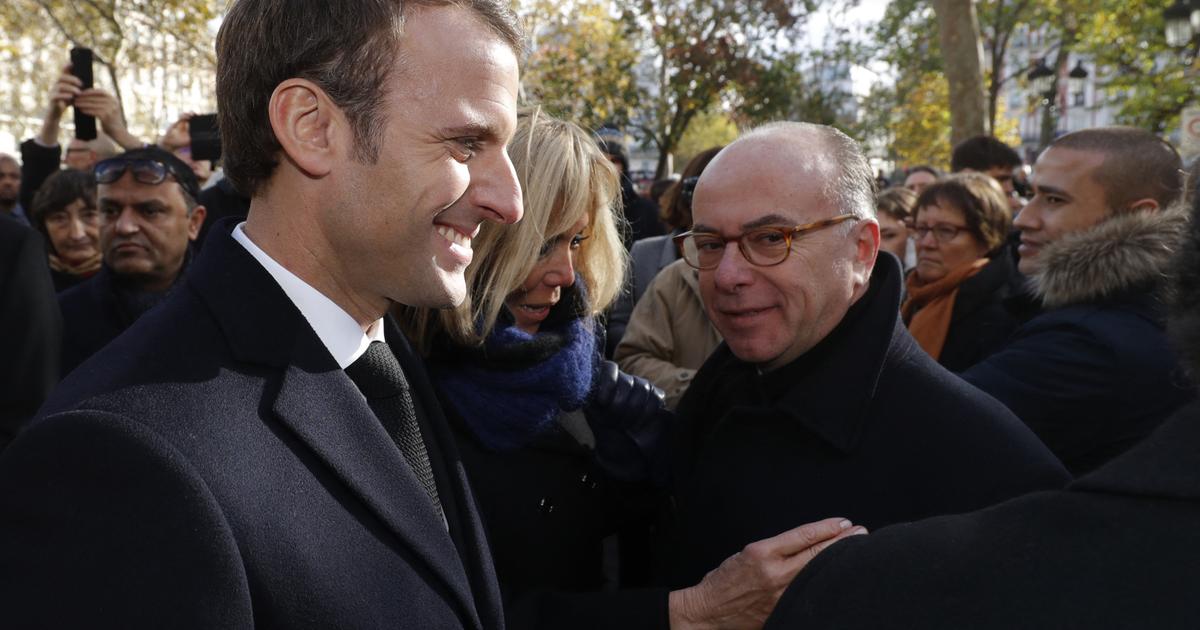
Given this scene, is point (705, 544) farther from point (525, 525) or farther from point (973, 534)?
point (973, 534)

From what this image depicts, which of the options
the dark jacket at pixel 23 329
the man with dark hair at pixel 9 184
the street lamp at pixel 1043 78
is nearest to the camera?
the dark jacket at pixel 23 329

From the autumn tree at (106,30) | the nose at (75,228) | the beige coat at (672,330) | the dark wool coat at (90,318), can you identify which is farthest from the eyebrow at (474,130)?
the autumn tree at (106,30)

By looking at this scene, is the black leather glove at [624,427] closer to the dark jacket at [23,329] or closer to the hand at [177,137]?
the dark jacket at [23,329]

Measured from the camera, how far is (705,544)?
2428 mm

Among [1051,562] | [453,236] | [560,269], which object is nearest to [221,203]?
[560,269]

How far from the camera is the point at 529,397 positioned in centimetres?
247

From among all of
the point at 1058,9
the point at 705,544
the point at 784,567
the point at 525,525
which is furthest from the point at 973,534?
the point at 1058,9

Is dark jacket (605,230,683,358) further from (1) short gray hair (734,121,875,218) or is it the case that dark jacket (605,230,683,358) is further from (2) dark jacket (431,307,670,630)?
(1) short gray hair (734,121,875,218)

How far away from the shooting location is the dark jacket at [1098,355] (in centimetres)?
301

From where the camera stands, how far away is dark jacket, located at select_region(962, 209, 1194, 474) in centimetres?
301

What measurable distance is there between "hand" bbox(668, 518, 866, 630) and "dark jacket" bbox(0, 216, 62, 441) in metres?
2.45

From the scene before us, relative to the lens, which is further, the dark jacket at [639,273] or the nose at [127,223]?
the dark jacket at [639,273]

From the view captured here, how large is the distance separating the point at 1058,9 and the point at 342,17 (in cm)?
2331

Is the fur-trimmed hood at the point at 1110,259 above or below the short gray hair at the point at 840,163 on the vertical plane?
below
